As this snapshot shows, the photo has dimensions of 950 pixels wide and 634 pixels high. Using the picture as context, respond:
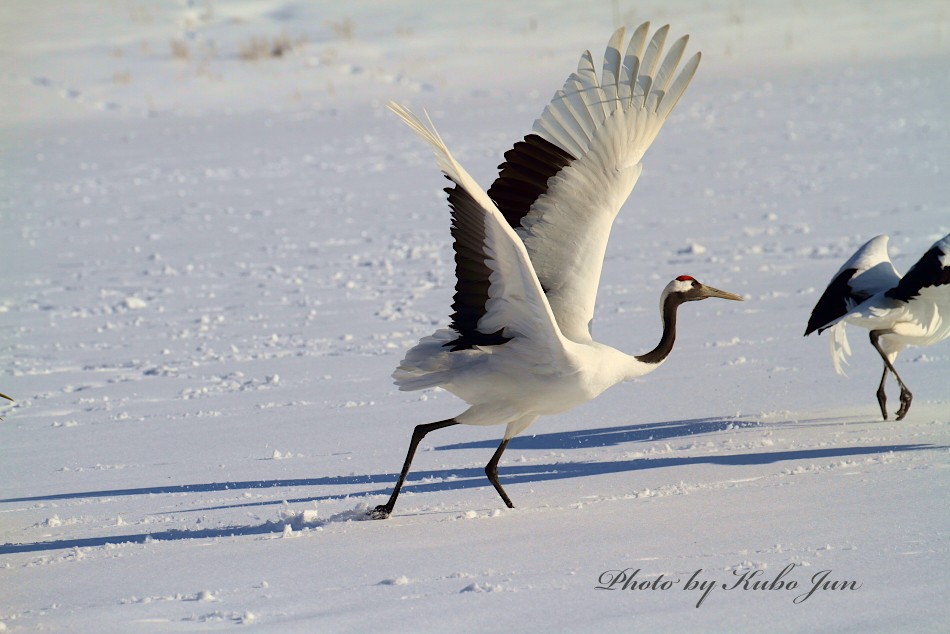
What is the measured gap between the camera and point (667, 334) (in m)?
5.72

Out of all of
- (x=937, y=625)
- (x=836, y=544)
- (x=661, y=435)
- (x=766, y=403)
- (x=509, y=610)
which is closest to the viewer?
(x=937, y=625)

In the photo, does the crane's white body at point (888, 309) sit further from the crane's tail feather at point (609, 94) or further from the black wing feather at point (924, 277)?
the crane's tail feather at point (609, 94)

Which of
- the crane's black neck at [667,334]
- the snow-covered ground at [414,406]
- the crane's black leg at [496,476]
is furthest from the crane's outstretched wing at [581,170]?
the snow-covered ground at [414,406]

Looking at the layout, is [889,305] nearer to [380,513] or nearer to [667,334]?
[667,334]

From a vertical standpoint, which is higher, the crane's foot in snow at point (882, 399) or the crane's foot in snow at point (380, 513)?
the crane's foot in snow at point (380, 513)

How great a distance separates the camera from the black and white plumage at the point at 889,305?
6.65 m

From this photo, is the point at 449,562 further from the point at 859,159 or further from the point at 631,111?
the point at 859,159

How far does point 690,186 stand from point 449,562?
11.6m

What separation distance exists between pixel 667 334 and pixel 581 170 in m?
0.89

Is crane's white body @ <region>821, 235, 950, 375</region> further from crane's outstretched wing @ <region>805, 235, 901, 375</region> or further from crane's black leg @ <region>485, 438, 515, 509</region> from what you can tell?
crane's black leg @ <region>485, 438, 515, 509</region>

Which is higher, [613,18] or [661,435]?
[613,18]

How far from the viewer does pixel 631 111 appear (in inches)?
228

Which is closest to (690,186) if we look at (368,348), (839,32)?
(368,348)

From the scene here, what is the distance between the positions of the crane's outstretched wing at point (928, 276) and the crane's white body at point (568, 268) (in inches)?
64.9
